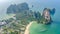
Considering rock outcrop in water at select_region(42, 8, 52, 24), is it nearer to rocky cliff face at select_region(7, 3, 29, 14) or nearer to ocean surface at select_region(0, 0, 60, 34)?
ocean surface at select_region(0, 0, 60, 34)

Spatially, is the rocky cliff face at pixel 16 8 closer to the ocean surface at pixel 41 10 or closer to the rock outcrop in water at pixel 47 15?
the ocean surface at pixel 41 10

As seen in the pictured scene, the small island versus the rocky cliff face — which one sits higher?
the rocky cliff face

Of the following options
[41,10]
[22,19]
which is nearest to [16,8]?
[22,19]

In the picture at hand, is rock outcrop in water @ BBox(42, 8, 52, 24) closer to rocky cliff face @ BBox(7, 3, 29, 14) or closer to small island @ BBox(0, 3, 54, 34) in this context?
small island @ BBox(0, 3, 54, 34)

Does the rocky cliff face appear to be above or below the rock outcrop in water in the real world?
above

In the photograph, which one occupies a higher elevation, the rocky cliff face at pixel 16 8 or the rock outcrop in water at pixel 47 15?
the rocky cliff face at pixel 16 8

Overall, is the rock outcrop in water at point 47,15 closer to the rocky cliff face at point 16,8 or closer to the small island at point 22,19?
the small island at point 22,19

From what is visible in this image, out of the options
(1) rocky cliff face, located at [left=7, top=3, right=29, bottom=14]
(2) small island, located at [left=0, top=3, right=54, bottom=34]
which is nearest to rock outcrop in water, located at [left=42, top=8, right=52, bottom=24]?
(2) small island, located at [left=0, top=3, right=54, bottom=34]

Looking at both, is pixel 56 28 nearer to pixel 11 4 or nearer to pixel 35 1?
pixel 35 1

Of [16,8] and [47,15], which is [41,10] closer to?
[47,15]

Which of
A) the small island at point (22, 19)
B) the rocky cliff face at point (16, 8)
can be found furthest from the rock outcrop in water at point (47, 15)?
the rocky cliff face at point (16, 8)
